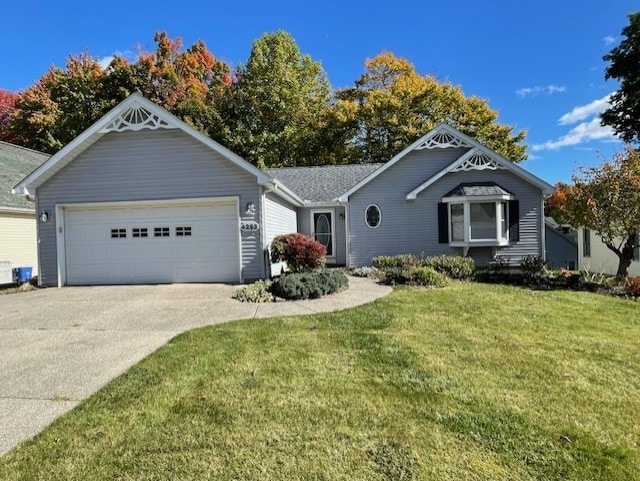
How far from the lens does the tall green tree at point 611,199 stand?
1084cm

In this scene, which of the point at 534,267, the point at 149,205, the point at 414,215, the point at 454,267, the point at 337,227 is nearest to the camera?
the point at 149,205

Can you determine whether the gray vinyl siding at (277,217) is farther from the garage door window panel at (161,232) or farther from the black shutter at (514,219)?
the black shutter at (514,219)

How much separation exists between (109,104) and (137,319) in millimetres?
22703

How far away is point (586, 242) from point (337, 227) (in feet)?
48.5

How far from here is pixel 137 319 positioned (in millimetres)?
7125

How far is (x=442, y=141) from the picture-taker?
1431cm

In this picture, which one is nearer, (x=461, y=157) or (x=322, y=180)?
(x=461, y=157)

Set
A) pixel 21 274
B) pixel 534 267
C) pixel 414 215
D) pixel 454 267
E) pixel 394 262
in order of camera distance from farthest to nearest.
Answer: pixel 414 215
pixel 21 274
pixel 394 262
pixel 534 267
pixel 454 267

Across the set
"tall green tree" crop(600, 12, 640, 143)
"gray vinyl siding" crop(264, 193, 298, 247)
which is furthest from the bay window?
"tall green tree" crop(600, 12, 640, 143)

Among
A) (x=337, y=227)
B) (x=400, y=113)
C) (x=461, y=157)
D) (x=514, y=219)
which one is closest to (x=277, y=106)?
(x=400, y=113)

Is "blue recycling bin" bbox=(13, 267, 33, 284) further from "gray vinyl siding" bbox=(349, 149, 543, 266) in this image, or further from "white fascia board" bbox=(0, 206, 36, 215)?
"gray vinyl siding" bbox=(349, 149, 543, 266)

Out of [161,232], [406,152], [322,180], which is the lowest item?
[161,232]

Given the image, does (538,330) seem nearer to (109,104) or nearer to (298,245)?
Result: (298,245)

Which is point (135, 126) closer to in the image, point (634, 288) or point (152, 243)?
point (152, 243)
